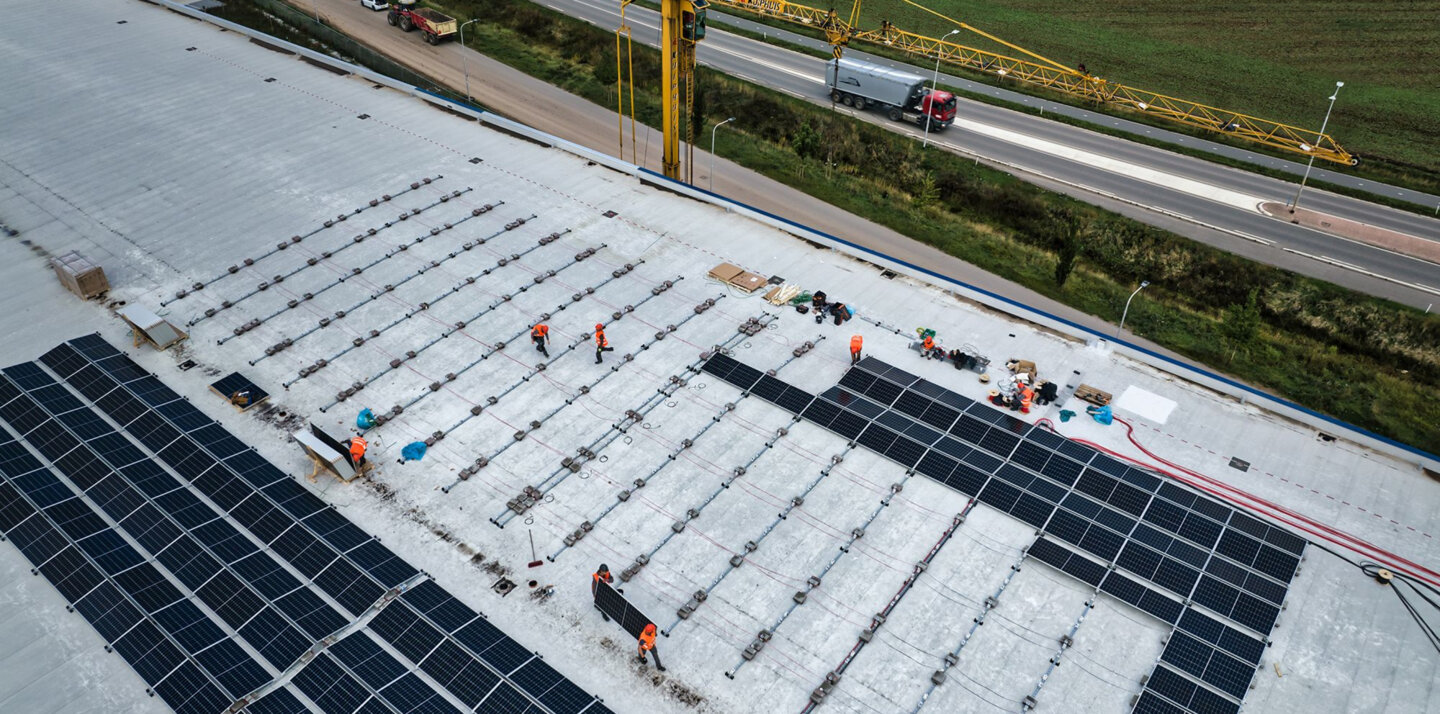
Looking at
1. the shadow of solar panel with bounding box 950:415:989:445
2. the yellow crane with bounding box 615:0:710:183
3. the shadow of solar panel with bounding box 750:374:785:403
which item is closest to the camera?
the shadow of solar panel with bounding box 950:415:989:445

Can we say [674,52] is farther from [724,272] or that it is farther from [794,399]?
[794,399]

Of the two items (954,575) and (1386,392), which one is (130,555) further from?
(1386,392)

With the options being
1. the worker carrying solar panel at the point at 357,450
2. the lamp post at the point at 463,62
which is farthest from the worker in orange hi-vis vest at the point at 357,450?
the lamp post at the point at 463,62

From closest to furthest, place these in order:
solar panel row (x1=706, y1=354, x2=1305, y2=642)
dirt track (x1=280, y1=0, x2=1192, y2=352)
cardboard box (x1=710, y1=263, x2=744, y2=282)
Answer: solar panel row (x1=706, y1=354, x2=1305, y2=642) → cardboard box (x1=710, y1=263, x2=744, y2=282) → dirt track (x1=280, y1=0, x2=1192, y2=352)

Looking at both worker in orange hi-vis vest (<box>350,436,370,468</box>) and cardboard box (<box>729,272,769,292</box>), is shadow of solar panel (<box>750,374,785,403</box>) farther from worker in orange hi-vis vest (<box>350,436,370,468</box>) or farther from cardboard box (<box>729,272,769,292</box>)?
worker in orange hi-vis vest (<box>350,436,370,468</box>)

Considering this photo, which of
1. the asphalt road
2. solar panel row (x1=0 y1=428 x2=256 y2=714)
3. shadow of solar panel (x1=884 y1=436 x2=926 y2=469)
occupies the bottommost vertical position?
the asphalt road

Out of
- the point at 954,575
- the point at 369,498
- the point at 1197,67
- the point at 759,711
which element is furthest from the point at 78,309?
the point at 1197,67

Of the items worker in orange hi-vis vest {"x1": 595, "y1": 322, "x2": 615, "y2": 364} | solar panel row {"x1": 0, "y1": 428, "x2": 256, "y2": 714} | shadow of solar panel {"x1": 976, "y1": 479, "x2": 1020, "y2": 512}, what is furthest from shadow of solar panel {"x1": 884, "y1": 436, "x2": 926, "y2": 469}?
solar panel row {"x1": 0, "y1": 428, "x2": 256, "y2": 714}
